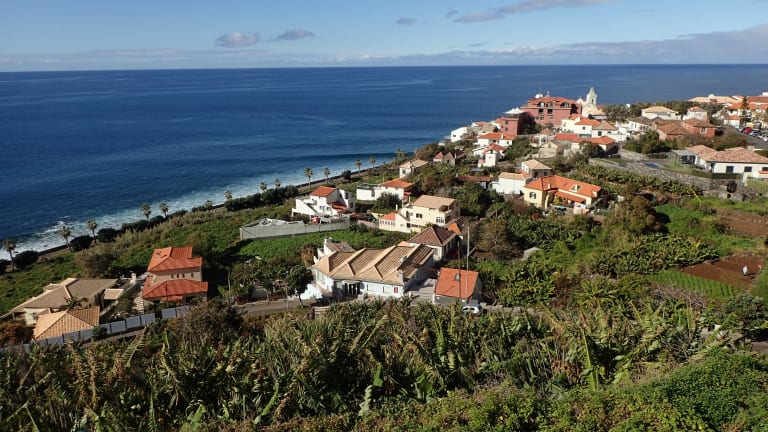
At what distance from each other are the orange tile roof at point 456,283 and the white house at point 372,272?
1788mm

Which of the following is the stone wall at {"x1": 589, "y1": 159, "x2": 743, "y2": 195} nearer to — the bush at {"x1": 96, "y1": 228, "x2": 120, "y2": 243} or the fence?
the fence

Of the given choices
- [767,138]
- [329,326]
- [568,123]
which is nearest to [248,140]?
[568,123]

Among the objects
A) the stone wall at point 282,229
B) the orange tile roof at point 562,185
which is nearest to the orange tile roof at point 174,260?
the stone wall at point 282,229

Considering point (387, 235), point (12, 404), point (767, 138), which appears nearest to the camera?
point (12, 404)

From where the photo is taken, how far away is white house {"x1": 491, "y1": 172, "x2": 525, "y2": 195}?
39438mm

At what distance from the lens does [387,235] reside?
117ft

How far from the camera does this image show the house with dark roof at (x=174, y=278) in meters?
27.4

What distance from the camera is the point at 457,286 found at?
2411cm

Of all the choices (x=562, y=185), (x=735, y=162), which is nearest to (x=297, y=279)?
(x=562, y=185)

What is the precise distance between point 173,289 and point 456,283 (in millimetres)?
15285

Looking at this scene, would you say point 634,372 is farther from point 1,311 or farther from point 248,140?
point 248,140

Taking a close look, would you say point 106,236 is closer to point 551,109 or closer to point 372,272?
point 372,272

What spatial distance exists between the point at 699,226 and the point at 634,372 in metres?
20.1

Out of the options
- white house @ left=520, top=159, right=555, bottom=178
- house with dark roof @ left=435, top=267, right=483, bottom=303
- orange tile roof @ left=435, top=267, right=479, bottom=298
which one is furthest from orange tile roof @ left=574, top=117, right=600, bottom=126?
orange tile roof @ left=435, top=267, right=479, bottom=298
